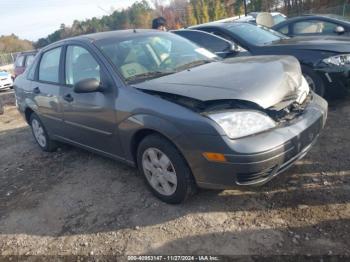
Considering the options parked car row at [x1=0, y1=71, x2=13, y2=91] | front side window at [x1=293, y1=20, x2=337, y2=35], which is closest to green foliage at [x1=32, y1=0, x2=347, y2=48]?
parked car row at [x1=0, y1=71, x2=13, y2=91]

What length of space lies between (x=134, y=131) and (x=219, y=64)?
3.99ft

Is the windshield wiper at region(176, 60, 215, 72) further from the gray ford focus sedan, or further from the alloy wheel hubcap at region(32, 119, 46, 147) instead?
the alloy wheel hubcap at region(32, 119, 46, 147)

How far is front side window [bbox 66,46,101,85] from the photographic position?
4.00m

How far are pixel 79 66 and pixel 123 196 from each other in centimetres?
162

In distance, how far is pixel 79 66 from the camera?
4332 mm

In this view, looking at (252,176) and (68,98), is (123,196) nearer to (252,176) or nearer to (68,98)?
(68,98)

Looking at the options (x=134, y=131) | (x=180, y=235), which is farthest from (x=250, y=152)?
(x=134, y=131)

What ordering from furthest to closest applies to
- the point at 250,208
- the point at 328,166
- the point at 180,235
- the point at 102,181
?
the point at 102,181 → the point at 328,166 → the point at 250,208 → the point at 180,235

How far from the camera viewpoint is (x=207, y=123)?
9.54ft

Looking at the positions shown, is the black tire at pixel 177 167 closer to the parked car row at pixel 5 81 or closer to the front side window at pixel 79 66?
the front side window at pixel 79 66

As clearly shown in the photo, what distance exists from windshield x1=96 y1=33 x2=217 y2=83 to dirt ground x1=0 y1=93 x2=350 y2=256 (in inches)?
49.8

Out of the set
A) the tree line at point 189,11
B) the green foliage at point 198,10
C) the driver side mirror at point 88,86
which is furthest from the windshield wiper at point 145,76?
the green foliage at point 198,10

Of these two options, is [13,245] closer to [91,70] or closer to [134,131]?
[134,131]

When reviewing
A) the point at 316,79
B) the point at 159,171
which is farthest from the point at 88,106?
the point at 316,79
